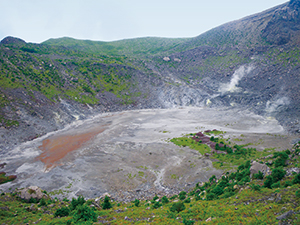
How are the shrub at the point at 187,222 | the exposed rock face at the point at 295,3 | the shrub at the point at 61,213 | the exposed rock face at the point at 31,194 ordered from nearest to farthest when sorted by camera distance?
the shrub at the point at 187,222, the shrub at the point at 61,213, the exposed rock face at the point at 31,194, the exposed rock face at the point at 295,3

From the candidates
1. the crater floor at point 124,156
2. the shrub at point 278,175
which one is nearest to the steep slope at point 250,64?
the crater floor at point 124,156

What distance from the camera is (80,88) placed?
255 ft

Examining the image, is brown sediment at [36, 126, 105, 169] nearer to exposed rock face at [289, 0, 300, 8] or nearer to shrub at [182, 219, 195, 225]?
shrub at [182, 219, 195, 225]

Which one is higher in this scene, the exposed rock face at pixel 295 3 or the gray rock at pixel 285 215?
the exposed rock face at pixel 295 3

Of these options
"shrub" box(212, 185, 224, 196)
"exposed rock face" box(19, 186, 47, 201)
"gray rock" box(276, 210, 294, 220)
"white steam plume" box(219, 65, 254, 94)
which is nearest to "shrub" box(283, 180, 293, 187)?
"gray rock" box(276, 210, 294, 220)

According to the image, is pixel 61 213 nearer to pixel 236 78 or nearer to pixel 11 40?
pixel 236 78

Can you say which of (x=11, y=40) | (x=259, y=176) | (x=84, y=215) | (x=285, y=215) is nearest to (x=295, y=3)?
(x=259, y=176)

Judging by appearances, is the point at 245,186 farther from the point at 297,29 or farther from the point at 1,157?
the point at 297,29

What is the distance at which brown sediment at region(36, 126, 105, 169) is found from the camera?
117 ft

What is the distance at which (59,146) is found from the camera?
1645 inches

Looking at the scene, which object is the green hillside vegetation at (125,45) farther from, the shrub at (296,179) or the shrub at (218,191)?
the shrub at (296,179)

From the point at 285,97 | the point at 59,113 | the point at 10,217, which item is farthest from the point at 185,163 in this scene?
the point at 285,97

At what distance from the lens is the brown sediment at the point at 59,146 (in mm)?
35812

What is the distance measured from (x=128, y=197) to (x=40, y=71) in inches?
2815
